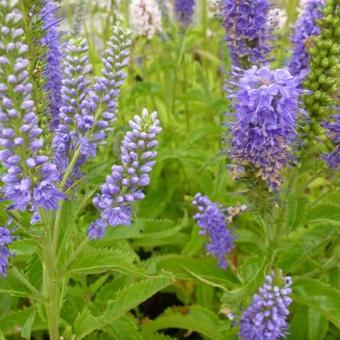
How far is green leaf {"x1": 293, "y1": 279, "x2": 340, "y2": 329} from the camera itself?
260 centimetres

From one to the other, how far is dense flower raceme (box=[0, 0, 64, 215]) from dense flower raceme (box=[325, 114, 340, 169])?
132 cm

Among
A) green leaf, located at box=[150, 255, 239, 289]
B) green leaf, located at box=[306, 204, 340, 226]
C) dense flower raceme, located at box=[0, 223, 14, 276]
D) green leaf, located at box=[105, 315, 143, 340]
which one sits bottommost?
green leaf, located at box=[105, 315, 143, 340]

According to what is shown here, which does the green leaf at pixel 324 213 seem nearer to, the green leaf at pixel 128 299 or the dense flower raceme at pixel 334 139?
the dense flower raceme at pixel 334 139

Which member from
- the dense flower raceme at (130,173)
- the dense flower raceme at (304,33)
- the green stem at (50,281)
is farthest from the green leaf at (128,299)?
the dense flower raceme at (304,33)

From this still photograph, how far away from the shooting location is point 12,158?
1.68 m

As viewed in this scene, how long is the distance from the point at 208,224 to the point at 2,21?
1642mm

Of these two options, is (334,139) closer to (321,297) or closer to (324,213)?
(324,213)

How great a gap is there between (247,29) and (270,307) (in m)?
1.40

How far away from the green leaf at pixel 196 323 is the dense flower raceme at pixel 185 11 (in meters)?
2.34

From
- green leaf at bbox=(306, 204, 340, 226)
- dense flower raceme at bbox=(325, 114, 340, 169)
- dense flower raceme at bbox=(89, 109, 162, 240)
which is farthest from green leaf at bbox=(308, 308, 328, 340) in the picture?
dense flower raceme at bbox=(89, 109, 162, 240)

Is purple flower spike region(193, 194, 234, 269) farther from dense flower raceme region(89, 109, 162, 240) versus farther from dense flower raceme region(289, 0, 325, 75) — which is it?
dense flower raceme region(89, 109, 162, 240)

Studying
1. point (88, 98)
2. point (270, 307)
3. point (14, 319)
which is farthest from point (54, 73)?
point (270, 307)

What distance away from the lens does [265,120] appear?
2.17 m

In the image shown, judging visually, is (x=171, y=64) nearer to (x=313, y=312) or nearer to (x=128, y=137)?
(x=313, y=312)
